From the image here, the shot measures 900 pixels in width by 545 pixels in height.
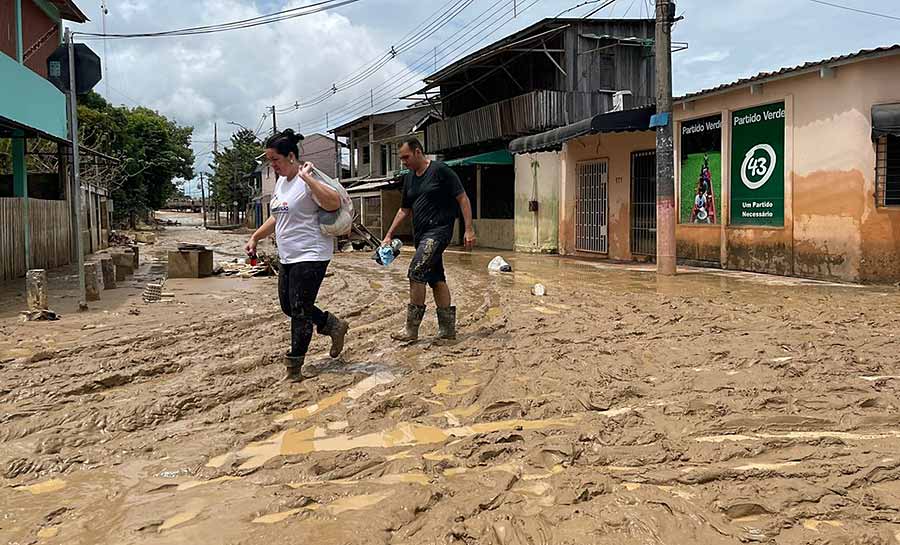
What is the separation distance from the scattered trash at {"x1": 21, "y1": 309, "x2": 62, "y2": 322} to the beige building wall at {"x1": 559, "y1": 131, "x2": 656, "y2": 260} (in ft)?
38.5

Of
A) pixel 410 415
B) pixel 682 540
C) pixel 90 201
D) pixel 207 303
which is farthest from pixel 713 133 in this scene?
pixel 90 201

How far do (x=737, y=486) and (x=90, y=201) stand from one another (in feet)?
71.3

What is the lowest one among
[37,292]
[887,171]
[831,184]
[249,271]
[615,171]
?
[249,271]

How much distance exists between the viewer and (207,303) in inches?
356

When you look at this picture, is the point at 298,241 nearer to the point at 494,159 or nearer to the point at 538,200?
the point at 538,200

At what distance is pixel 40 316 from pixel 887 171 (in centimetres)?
1092

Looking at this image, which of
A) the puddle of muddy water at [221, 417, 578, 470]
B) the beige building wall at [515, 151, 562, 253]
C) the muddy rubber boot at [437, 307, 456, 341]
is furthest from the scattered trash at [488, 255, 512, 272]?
the puddle of muddy water at [221, 417, 578, 470]

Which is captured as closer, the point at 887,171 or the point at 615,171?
the point at 887,171

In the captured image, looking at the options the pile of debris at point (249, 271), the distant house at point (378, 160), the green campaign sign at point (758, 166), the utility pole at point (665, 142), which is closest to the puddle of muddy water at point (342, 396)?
the utility pole at point (665, 142)

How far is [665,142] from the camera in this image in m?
12.0

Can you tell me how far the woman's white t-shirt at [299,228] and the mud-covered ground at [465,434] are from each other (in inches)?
33.6

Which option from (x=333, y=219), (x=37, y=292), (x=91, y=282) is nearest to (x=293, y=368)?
(x=333, y=219)

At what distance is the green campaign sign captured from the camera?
38.6 ft

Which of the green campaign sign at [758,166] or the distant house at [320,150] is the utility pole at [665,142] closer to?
the green campaign sign at [758,166]
